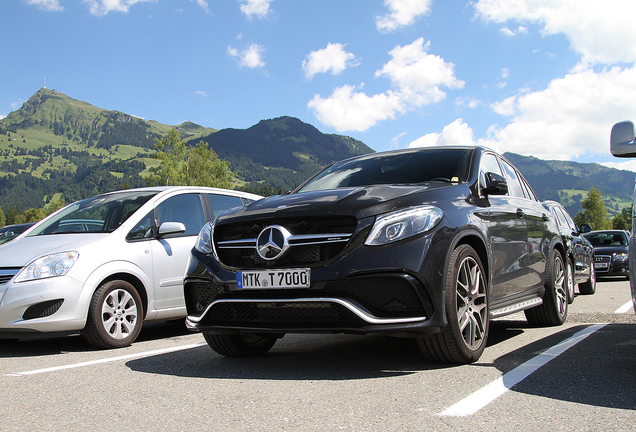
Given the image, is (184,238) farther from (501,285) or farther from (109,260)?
(501,285)

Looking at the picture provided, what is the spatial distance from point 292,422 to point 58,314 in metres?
3.53

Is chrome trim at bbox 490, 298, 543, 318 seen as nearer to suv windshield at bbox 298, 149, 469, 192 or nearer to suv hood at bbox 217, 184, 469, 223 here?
suv hood at bbox 217, 184, 469, 223

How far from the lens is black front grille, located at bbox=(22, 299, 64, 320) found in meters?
5.45

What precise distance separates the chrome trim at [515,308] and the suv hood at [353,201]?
99 cm

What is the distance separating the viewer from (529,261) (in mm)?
5617

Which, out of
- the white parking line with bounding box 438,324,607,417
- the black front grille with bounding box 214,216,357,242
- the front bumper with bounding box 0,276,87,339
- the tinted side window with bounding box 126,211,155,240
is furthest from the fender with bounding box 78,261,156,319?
the white parking line with bounding box 438,324,607,417

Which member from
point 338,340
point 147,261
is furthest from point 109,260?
point 338,340

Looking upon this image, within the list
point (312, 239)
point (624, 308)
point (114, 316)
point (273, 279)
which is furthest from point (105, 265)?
point (624, 308)

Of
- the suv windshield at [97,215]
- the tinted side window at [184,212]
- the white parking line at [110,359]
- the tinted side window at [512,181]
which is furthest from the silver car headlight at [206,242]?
the tinted side window at [512,181]

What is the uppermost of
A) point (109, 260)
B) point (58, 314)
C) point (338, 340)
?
point (109, 260)

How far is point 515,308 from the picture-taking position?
5066mm

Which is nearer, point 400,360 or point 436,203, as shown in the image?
point 436,203

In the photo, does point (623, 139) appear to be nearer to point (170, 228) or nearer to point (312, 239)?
point (312, 239)

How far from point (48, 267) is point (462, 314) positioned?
3.87m
